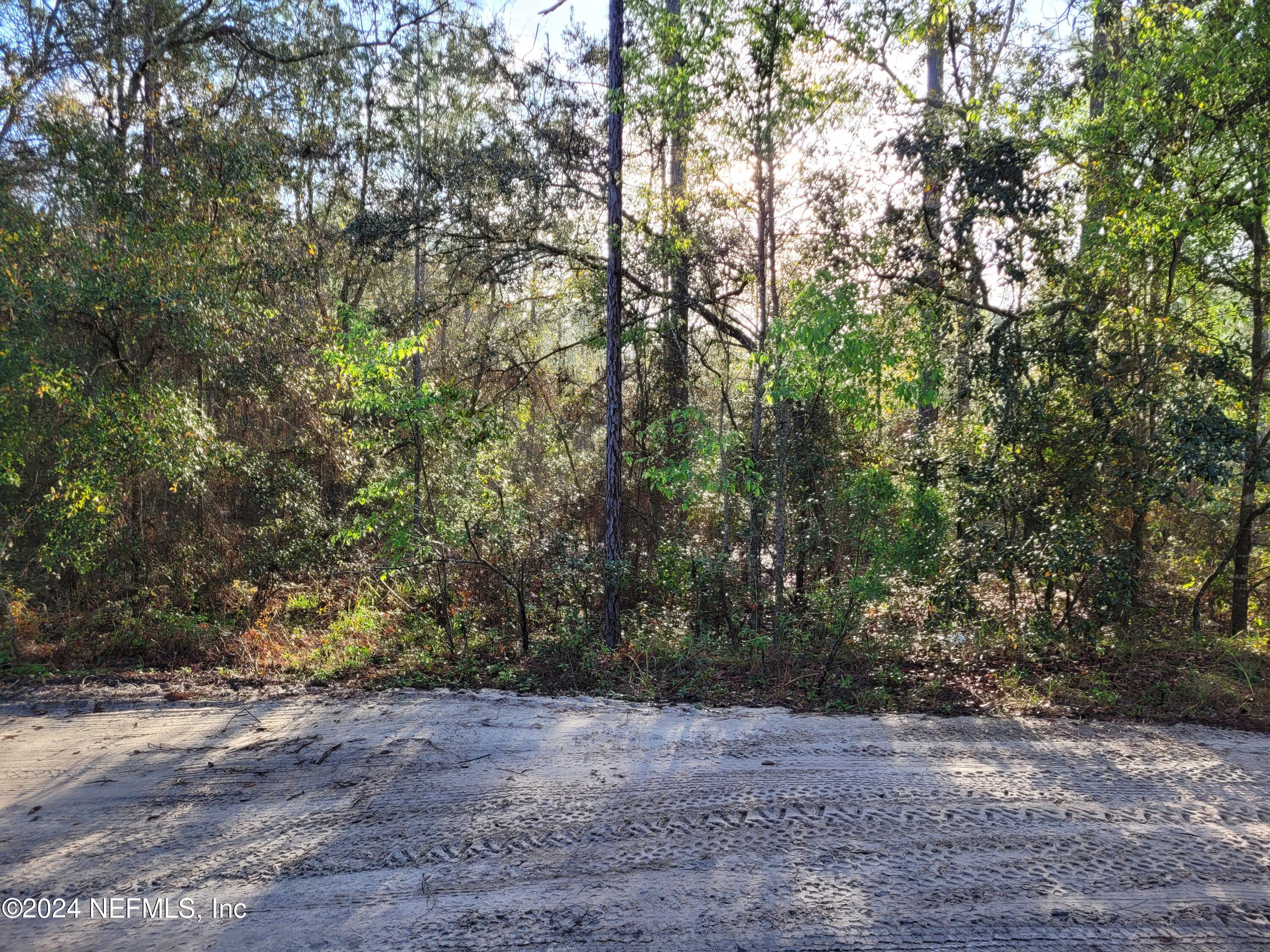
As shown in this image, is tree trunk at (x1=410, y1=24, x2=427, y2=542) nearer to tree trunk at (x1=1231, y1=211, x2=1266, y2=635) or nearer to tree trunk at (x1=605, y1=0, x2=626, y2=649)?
tree trunk at (x1=605, y1=0, x2=626, y2=649)

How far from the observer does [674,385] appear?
39.9 ft

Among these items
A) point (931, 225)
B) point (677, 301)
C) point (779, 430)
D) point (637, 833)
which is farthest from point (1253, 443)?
point (677, 301)

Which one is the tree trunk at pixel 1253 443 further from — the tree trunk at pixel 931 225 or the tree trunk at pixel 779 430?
the tree trunk at pixel 779 430

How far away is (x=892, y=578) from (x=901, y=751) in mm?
3530

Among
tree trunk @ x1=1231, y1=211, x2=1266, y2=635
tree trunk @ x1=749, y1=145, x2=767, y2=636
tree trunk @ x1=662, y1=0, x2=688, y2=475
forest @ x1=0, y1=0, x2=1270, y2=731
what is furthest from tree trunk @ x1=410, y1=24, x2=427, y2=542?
tree trunk @ x1=1231, y1=211, x2=1266, y2=635

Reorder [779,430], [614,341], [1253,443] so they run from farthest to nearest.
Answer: [614,341] → [779,430] → [1253,443]

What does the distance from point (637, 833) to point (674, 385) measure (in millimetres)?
9006

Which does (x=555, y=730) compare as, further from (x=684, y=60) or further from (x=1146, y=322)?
(x=1146, y=322)

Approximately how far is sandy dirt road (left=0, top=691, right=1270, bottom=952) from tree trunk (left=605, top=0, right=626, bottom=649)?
9.31ft

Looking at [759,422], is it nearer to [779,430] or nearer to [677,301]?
[779,430]

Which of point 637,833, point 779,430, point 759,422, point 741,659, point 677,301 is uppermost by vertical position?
point 677,301

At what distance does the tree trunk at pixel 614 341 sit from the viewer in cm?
843

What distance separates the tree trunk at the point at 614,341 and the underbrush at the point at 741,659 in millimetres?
635

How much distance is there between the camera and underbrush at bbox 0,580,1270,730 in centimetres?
622
